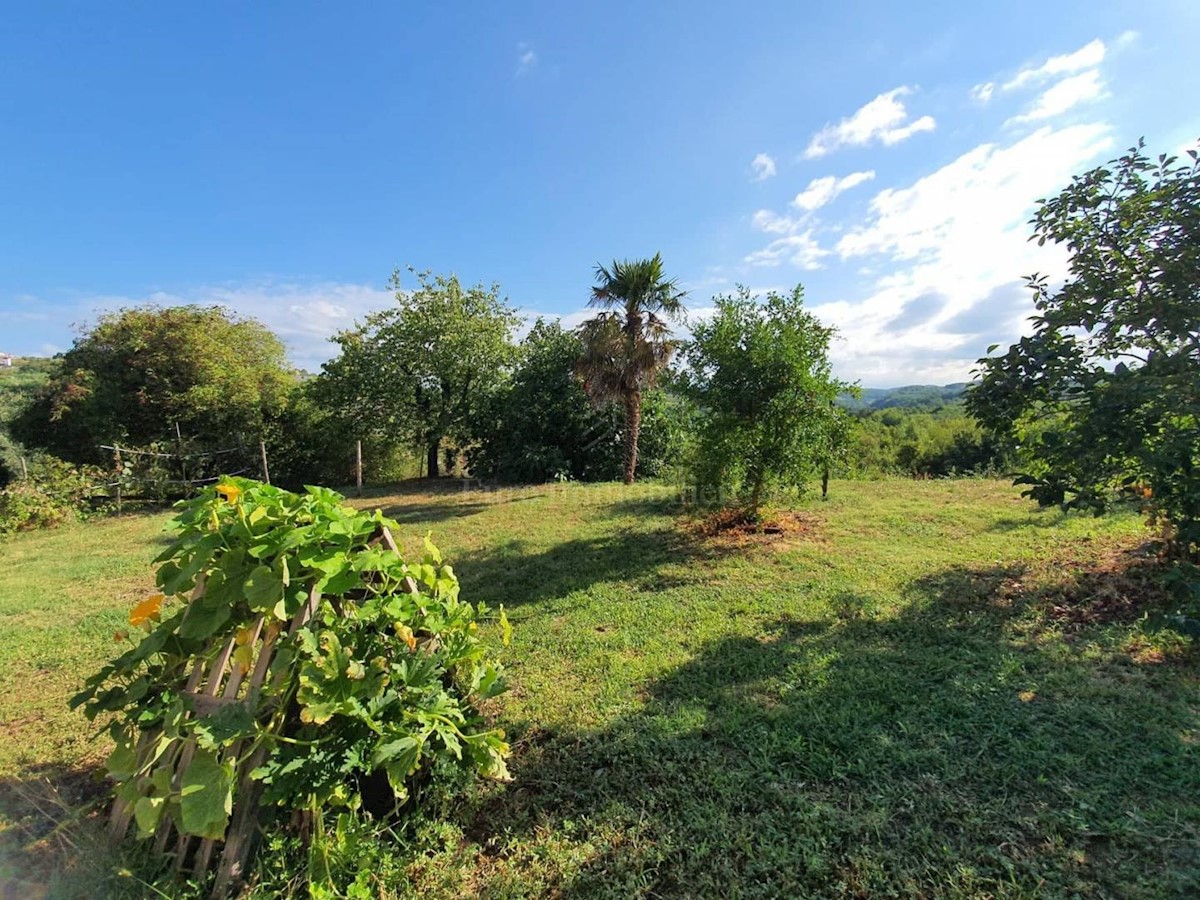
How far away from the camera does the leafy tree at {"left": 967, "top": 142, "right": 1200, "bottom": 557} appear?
2449mm

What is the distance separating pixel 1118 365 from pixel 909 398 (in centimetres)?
9189

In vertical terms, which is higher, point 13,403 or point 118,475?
point 13,403

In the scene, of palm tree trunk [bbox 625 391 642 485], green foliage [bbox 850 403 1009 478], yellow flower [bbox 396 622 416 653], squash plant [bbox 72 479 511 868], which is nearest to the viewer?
squash plant [bbox 72 479 511 868]

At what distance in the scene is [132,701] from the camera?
1.61m

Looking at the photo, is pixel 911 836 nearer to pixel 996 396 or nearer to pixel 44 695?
pixel 996 396

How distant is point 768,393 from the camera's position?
19.0 feet

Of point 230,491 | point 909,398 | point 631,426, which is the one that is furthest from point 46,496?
point 909,398

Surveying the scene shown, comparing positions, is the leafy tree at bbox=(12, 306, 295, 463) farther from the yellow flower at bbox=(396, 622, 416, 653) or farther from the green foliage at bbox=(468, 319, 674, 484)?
the yellow flower at bbox=(396, 622, 416, 653)

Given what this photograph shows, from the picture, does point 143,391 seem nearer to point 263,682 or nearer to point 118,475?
point 118,475

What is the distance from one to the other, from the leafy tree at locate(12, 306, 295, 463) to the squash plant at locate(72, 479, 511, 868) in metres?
13.9

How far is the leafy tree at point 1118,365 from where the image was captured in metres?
2.45

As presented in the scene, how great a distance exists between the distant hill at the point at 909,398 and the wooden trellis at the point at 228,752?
3054 millimetres

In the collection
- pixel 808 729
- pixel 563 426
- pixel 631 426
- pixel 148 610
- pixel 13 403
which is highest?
pixel 13 403

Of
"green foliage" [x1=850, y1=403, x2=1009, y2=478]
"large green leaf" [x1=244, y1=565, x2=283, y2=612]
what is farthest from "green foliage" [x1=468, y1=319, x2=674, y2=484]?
"large green leaf" [x1=244, y1=565, x2=283, y2=612]
